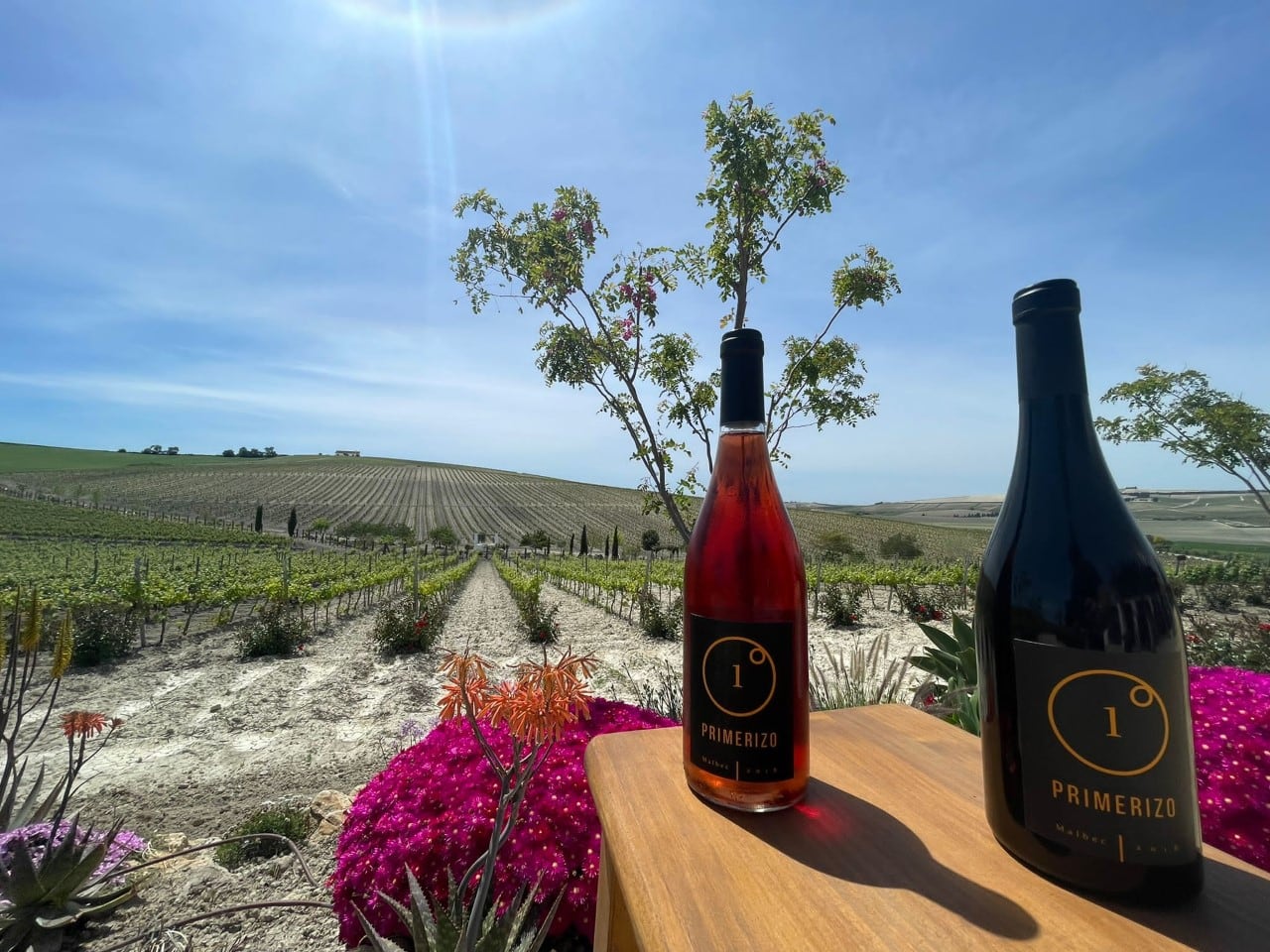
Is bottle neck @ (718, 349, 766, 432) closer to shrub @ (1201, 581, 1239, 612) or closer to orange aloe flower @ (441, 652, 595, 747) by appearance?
orange aloe flower @ (441, 652, 595, 747)

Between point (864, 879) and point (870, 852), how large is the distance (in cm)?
7

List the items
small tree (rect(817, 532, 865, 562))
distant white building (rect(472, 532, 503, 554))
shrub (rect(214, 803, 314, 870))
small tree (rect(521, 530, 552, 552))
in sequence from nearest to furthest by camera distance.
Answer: shrub (rect(214, 803, 314, 870))
small tree (rect(817, 532, 865, 562))
small tree (rect(521, 530, 552, 552))
distant white building (rect(472, 532, 503, 554))

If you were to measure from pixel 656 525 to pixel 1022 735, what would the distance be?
6651 cm

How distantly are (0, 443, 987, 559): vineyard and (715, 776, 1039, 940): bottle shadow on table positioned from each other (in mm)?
41177

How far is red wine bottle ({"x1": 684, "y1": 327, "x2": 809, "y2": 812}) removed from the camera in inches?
33.2

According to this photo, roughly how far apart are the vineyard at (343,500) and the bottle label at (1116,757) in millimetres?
41277

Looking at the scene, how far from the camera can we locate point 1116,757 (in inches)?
23.4

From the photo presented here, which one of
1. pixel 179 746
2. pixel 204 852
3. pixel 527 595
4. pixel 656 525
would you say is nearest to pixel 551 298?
pixel 204 852

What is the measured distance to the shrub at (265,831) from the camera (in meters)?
2.94

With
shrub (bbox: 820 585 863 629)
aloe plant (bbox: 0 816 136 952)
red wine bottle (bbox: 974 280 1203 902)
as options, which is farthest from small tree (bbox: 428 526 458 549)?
red wine bottle (bbox: 974 280 1203 902)

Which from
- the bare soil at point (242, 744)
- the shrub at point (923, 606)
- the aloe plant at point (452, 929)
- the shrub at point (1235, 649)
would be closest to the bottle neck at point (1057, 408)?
the aloe plant at point (452, 929)

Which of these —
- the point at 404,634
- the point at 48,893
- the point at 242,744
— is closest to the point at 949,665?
the point at 48,893

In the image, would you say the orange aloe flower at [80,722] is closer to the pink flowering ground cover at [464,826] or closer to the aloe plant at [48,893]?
the aloe plant at [48,893]

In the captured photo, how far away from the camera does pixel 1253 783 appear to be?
959 millimetres
